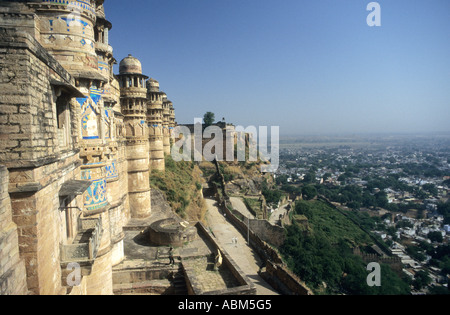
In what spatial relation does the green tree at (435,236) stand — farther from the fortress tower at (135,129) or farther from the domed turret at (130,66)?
the domed turret at (130,66)

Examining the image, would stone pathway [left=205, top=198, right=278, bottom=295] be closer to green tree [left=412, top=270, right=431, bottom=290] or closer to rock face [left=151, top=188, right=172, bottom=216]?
Result: rock face [left=151, top=188, right=172, bottom=216]

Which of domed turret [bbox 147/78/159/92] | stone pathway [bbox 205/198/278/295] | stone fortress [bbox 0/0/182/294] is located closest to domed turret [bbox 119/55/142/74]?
stone fortress [bbox 0/0/182/294]

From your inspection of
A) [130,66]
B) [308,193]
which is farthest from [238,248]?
[308,193]

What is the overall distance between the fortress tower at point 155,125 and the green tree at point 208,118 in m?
27.0

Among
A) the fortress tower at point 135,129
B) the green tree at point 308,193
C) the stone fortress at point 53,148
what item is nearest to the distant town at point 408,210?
the green tree at point 308,193

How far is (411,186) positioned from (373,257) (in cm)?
4784

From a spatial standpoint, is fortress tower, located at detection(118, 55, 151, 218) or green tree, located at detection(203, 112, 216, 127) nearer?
fortress tower, located at detection(118, 55, 151, 218)

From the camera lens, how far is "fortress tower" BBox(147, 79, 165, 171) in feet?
63.8

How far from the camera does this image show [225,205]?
24812 mm

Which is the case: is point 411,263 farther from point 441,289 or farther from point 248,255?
point 248,255

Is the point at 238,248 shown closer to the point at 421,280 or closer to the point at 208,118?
the point at 421,280

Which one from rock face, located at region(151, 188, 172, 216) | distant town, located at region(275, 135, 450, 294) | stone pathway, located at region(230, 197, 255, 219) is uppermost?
rock face, located at region(151, 188, 172, 216)

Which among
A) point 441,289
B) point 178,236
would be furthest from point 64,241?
point 441,289

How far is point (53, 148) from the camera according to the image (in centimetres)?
479
